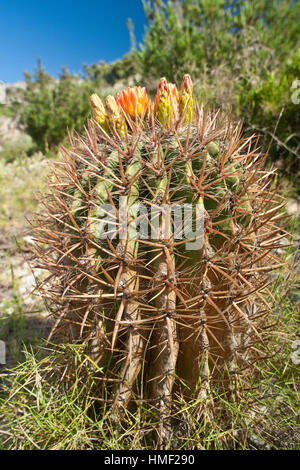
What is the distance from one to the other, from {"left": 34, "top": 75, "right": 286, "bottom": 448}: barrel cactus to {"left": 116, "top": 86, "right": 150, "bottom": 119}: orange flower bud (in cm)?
16

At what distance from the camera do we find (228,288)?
4.39 feet

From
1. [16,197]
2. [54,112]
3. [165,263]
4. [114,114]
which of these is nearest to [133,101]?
[114,114]

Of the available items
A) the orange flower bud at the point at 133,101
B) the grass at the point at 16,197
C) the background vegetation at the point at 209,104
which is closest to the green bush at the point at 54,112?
the background vegetation at the point at 209,104

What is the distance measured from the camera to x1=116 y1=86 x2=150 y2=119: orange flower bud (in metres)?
1.55

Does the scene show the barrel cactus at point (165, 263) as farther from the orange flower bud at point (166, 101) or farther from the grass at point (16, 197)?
the grass at point (16, 197)

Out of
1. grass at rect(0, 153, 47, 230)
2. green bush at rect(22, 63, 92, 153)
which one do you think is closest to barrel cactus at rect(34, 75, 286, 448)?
grass at rect(0, 153, 47, 230)

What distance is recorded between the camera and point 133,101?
5.12 ft

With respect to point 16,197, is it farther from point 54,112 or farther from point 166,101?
point 54,112

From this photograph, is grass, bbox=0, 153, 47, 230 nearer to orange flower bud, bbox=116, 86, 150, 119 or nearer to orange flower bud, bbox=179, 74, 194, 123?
orange flower bud, bbox=116, 86, 150, 119

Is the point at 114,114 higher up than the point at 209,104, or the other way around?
the point at 209,104

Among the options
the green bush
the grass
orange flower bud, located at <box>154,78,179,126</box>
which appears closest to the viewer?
orange flower bud, located at <box>154,78,179,126</box>

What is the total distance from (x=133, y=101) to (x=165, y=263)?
854mm
